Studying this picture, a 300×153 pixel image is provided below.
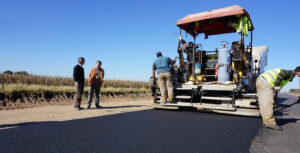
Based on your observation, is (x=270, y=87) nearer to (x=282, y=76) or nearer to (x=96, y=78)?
(x=282, y=76)

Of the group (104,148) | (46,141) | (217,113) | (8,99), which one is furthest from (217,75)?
(8,99)

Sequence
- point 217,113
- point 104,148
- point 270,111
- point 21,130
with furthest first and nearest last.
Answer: point 217,113
point 270,111
point 21,130
point 104,148

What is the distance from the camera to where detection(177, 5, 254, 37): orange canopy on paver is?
571 centimetres

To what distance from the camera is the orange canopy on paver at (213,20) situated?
5.71 metres

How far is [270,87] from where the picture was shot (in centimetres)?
413

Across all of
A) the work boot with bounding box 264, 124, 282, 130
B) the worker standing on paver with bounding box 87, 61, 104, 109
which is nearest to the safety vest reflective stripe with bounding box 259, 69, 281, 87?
the work boot with bounding box 264, 124, 282, 130

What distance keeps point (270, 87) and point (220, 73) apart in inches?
75.9

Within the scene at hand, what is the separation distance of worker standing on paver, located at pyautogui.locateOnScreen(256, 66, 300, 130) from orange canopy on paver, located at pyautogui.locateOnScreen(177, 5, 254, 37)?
228cm

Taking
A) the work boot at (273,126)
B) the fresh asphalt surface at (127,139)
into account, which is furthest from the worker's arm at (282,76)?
the fresh asphalt surface at (127,139)

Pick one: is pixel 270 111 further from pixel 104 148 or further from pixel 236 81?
pixel 104 148

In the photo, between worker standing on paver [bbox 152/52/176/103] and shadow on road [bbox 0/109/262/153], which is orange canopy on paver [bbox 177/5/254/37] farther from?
shadow on road [bbox 0/109/262/153]

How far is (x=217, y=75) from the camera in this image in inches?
240

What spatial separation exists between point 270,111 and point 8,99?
8.99 metres

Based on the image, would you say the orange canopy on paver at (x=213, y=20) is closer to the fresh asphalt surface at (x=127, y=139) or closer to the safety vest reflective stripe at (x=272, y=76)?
the safety vest reflective stripe at (x=272, y=76)
